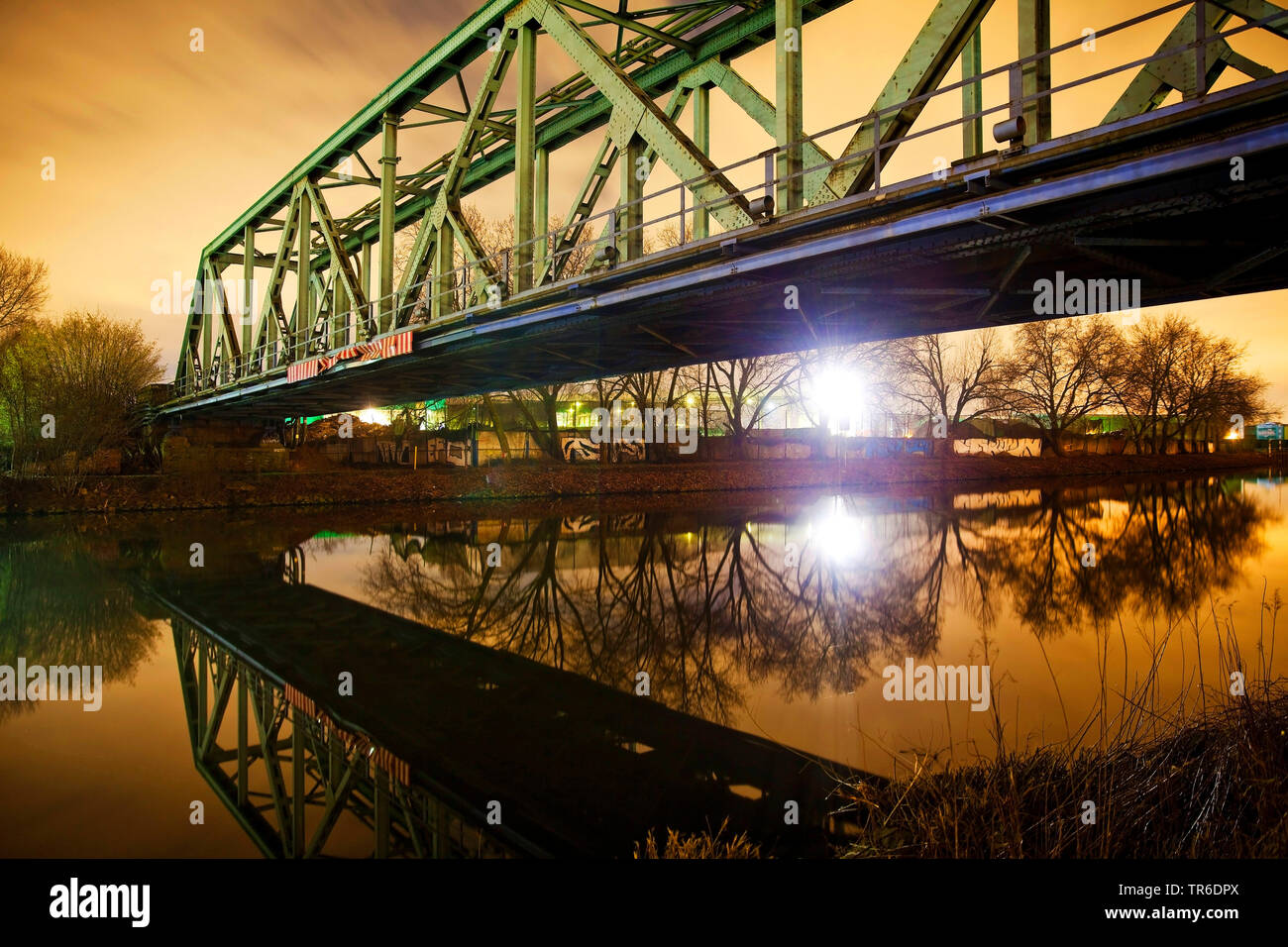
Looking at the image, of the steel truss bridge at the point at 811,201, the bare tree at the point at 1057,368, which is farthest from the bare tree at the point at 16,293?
the bare tree at the point at 1057,368

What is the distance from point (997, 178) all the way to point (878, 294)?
3459 mm

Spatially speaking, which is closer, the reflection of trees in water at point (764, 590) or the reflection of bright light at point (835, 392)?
the reflection of trees in water at point (764, 590)

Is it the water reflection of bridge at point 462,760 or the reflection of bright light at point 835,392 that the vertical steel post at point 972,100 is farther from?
the reflection of bright light at point 835,392

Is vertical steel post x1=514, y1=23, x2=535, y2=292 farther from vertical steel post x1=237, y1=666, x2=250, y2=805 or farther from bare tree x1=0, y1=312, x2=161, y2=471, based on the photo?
bare tree x1=0, y1=312, x2=161, y2=471

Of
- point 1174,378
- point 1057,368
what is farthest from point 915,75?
point 1174,378

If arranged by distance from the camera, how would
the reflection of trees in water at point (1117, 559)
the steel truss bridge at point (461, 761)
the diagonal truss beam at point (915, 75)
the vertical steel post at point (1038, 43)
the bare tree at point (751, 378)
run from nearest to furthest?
the steel truss bridge at point (461, 761) < the vertical steel post at point (1038, 43) < the diagonal truss beam at point (915, 75) < the reflection of trees in water at point (1117, 559) < the bare tree at point (751, 378)

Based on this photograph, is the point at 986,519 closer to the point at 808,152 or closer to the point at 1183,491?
the point at 808,152

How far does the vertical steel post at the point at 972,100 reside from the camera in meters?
8.63

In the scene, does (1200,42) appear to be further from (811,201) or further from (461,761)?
(461,761)

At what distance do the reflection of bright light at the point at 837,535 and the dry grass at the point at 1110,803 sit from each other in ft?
35.3

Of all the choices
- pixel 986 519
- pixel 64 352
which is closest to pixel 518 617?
pixel 986 519

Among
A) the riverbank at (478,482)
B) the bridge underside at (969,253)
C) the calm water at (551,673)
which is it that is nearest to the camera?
the calm water at (551,673)

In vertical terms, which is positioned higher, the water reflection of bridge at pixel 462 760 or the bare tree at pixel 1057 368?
the bare tree at pixel 1057 368
